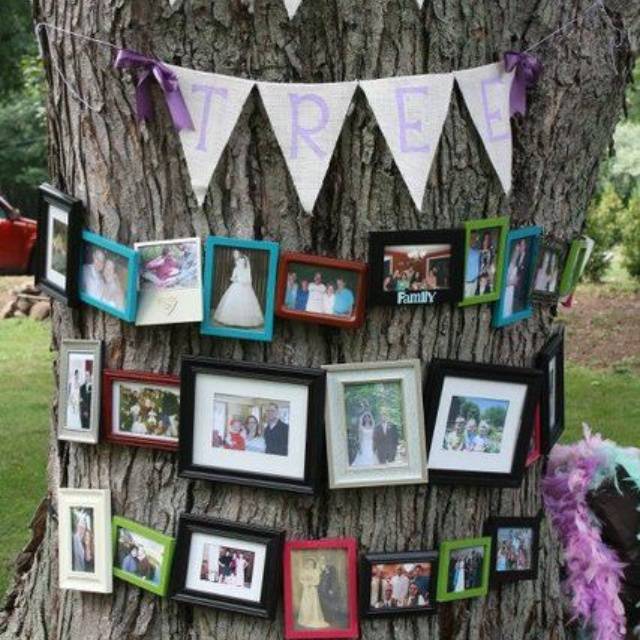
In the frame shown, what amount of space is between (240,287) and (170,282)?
0.55 feet

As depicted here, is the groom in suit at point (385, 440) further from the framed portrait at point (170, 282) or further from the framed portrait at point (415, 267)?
the framed portrait at point (170, 282)

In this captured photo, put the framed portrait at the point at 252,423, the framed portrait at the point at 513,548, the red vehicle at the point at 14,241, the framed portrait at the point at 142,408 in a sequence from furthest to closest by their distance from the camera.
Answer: the red vehicle at the point at 14,241 < the framed portrait at the point at 513,548 < the framed portrait at the point at 142,408 < the framed portrait at the point at 252,423

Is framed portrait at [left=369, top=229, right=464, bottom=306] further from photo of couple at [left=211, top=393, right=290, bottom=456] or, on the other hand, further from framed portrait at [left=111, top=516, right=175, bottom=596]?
framed portrait at [left=111, top=516, right=175, bottom=596]

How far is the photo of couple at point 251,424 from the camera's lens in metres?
2.73

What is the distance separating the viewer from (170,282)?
107 inches

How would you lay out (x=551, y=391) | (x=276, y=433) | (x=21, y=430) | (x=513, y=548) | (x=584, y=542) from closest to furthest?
1. (x=276, y=433)
2. (x=513, y=548)
3. (x=551, y=391)
4. (x=584, y=542)
5. (x=21, y=430)

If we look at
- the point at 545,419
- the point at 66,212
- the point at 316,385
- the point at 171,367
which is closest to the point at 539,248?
the point at 545,419

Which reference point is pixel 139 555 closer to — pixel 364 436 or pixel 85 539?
pixel 85 539

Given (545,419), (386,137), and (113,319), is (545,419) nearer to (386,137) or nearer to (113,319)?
(386,137)

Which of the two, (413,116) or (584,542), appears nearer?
(413,116)

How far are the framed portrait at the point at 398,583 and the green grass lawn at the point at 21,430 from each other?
7.37 ft

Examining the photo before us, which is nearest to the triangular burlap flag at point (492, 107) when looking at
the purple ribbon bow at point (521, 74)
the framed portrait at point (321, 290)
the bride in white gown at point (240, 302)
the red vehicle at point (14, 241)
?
the purple ribbon bow at point (521, 74)

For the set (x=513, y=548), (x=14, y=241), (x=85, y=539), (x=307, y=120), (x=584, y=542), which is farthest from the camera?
(x=14, y=241)

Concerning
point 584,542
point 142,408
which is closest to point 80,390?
point 142,408
